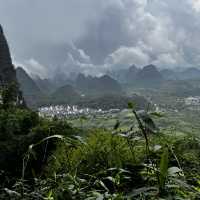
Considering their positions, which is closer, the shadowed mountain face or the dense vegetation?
the dense vegetation

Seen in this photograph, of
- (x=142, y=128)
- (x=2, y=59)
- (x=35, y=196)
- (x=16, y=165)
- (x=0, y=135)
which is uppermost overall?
(x=2, y=59)

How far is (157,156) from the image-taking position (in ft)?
10.1

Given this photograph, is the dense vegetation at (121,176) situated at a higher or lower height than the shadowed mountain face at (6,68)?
lower

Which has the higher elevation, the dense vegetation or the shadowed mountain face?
the shadowed mountain face

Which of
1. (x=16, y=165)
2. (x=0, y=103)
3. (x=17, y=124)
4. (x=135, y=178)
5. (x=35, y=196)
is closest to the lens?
(x=35, y=196)

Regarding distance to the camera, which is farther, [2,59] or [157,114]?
[2,59]

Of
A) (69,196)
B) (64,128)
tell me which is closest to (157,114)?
(69,196)

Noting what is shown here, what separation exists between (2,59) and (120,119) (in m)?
117

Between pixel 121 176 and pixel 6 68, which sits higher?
pixel 6 68

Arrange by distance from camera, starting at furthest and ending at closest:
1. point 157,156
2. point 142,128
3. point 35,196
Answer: point 157,156 < point 35,196 < point 142,128

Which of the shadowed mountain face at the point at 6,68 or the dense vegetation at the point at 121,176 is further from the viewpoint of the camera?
the shadowed mountain face at the point at 6,68

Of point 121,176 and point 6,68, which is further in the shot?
point 6,68

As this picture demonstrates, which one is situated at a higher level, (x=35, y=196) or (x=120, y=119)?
(x=120, y=119)

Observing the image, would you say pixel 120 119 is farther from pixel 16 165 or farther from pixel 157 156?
pixel 16 165
